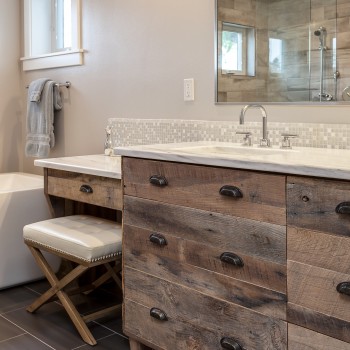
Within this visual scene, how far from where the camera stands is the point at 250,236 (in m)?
1.53

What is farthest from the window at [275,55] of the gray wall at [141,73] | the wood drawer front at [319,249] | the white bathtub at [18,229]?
the white bathtub at [18,229]

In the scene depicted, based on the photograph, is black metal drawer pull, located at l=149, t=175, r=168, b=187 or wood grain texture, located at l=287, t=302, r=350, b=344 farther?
black metal drawer pull, located at l=149, t=175, r=168, b=187

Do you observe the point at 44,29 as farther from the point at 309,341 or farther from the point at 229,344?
the point at 309,341

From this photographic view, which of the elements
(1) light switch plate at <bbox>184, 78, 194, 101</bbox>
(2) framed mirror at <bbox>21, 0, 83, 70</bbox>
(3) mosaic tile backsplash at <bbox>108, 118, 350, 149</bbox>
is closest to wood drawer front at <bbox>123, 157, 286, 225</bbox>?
(3) mosaic tile backsplash at <bbox>108, 118, 350, 149</bbox>

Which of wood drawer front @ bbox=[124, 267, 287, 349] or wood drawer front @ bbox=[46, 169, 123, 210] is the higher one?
wood drawer front @ bbox=[46, 169, 123, 210]

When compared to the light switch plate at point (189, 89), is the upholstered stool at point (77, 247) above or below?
below

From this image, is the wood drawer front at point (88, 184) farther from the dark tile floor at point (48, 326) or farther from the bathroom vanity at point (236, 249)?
the dark tile floor at point (48, 326)

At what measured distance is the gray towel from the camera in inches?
130

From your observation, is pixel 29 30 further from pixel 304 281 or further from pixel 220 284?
pixel 304 281

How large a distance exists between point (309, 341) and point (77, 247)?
110 cm

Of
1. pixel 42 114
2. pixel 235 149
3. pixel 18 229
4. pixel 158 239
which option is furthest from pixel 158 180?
pixel 42 114

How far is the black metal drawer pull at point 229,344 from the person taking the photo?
160cm

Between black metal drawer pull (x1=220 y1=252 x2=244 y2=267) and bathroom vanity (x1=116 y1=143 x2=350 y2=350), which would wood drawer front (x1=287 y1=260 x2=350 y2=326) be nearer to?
bathroom vanity (x1=116 y1=143 x2=350 y2=350)

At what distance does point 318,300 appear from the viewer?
1378 mm
